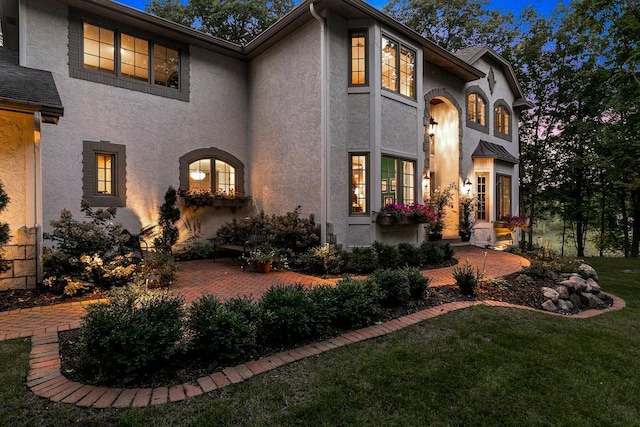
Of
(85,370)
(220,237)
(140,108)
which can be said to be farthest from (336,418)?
(140,108)

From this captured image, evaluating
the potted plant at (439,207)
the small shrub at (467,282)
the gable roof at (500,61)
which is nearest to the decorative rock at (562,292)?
the small shrub at (467,282)

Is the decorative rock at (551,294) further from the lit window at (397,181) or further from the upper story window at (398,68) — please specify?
the upper story window at (398,68)

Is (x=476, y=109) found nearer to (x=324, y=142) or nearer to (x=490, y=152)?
(x=490, y=152)

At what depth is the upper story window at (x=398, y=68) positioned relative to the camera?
8.61 meters

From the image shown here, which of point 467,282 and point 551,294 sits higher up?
point 467,282

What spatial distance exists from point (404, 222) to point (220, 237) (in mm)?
5172

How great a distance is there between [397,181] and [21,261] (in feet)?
26.4

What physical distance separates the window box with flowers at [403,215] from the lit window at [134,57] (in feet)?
24.0

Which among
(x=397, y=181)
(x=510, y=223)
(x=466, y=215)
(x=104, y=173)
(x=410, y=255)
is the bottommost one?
(x=410, y=255)

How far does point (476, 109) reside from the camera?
12734mm

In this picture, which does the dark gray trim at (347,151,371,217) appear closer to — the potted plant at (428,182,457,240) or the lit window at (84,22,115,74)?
the potted plant at (428,182,457,240)

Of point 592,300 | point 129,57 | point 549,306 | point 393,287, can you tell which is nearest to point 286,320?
point 393,287

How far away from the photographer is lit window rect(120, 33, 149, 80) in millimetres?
8375

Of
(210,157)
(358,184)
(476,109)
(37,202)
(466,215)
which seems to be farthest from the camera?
(476,109)
